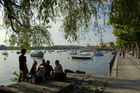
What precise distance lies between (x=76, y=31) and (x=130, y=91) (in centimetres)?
399

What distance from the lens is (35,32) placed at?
716 centimetres

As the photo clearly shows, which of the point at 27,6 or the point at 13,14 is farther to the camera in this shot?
the point at 13,14

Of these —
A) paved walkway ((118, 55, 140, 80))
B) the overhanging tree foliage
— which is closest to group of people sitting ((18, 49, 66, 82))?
the overhanging tree foliage

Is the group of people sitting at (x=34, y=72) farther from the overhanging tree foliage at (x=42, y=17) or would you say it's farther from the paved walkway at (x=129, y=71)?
the paved walkway at (x=129, y=71)

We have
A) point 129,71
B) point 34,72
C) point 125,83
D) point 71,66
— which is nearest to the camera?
point 34,72

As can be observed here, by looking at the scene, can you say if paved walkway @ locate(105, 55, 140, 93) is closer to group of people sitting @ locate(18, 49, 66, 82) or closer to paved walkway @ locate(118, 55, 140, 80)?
paved walkway @ locate(118, 55, 140, 80)

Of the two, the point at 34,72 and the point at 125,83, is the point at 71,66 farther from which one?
the point at 34,72

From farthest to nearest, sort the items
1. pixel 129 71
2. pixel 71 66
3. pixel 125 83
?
pixel 71 66 < pixel 129 71 < pixel 125 83

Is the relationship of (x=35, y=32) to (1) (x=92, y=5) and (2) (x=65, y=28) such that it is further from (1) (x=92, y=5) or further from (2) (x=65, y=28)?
(1) (x=92, y=5)

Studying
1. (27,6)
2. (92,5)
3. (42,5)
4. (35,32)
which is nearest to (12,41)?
(35,32)

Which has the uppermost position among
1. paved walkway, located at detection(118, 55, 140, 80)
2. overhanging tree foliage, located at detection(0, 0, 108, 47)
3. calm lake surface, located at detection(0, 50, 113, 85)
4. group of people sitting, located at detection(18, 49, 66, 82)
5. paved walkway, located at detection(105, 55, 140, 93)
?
overhanging tree foliage, located at detection(0, 0, 108, 47)

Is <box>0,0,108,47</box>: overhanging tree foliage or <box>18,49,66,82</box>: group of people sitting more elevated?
<box>0,0,108,47</box>: overhanging tree foliage

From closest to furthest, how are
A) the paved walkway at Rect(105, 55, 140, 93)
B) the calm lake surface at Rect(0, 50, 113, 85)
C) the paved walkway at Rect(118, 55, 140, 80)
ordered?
the paved walkway at Rect(105, 55, 140, 93) → the paved walkway at Rect(118, 55, 140, 80) → the calm lake surface at Rect(0, 50, 113, 85)

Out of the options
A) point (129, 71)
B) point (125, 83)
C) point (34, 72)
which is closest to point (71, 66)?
point (129, 71)
